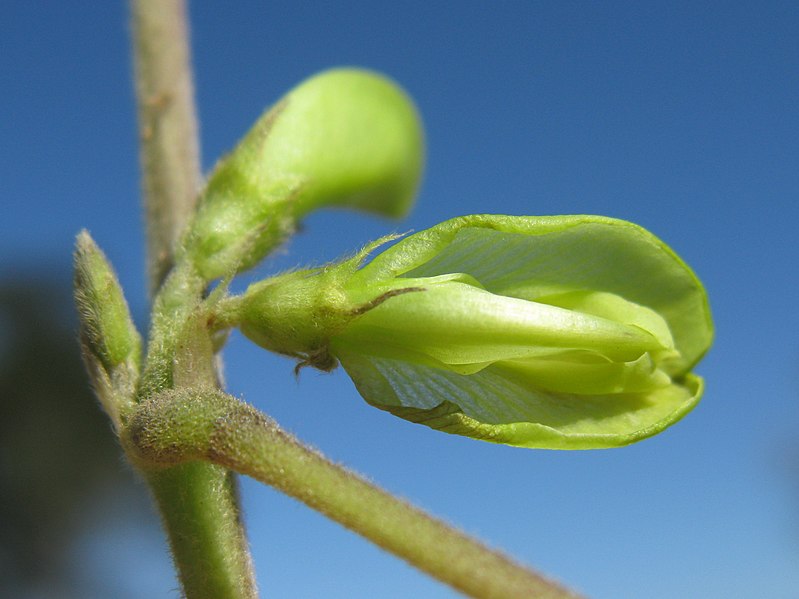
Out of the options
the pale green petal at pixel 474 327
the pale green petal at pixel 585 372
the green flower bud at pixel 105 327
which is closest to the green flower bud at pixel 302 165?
the green flower bud at pixel 105 327

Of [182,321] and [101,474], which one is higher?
[101,474]

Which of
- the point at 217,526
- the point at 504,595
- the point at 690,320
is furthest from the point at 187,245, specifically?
the point at 504,595

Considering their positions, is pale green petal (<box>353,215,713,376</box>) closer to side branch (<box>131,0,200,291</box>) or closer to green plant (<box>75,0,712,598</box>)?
green plant (<box>75,0,712,598</box>)

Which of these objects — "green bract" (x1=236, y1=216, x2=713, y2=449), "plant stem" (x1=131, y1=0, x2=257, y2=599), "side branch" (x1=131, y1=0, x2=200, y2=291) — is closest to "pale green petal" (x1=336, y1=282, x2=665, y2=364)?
"green bract" (x1=236, y1=216, x2=713, y2=449)

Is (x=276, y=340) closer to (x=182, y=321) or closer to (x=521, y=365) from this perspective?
(x=182, y=321)

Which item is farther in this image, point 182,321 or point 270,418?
point 182,321

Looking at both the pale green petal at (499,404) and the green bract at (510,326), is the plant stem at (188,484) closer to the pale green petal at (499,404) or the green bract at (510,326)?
the green bract at (510,326)

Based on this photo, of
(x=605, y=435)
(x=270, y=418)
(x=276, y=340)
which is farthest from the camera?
(x=276, y=340)
